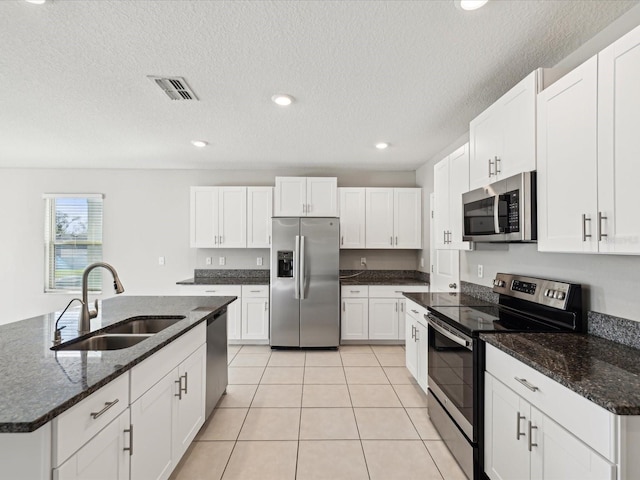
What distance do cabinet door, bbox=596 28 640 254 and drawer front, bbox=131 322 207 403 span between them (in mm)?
2104

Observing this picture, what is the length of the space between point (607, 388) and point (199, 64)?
2558mm

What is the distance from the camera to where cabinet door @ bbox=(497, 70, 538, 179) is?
5.80ft

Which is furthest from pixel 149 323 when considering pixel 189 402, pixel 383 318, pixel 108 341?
pixel 383 318

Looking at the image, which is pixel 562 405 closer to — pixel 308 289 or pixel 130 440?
pixel 130 440

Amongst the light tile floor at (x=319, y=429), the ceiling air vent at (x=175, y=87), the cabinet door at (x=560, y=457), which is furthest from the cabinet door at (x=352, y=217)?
the cabinet door at (x=560, y=457)

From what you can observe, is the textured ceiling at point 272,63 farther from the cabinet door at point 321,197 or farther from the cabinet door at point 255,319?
the cabinet door at point 255,319

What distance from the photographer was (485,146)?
2.24 meters

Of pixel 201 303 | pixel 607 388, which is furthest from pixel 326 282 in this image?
pixel 607 388

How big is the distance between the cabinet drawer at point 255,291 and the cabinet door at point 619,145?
3588 mm

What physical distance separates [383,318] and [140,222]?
3880mm

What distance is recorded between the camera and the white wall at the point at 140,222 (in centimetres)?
482

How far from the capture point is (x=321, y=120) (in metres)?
2.96

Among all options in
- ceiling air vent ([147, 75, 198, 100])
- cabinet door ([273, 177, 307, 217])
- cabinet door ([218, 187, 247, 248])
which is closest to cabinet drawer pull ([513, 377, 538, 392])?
ceiling air vent ([147, 75, 198, 100])

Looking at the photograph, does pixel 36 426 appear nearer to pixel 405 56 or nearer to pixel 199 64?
pixel 199 64
